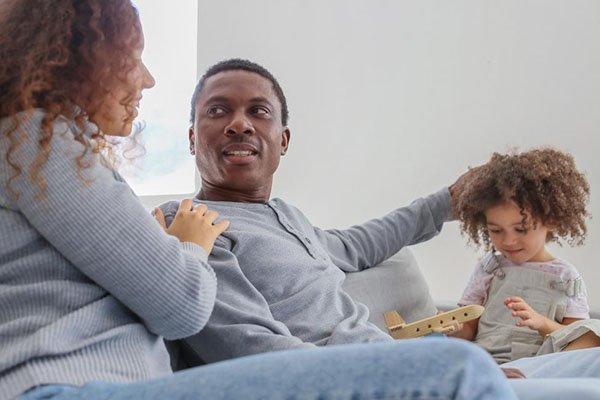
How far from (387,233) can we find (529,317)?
0.41 meters

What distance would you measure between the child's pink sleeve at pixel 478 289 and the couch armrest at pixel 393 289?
0.37 ft

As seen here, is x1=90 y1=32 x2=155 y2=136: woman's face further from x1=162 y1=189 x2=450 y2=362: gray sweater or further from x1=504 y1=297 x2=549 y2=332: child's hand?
x1=504 y1=297 x2=549 y2=332: child's hand

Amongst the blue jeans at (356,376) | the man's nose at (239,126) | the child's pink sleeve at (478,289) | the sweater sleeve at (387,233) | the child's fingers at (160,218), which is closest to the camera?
the blue jeans at (356,376)

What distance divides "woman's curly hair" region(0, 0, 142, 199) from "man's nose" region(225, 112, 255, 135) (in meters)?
0.52

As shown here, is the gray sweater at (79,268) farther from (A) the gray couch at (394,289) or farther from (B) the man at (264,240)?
(A) the gray couch at (394,289)

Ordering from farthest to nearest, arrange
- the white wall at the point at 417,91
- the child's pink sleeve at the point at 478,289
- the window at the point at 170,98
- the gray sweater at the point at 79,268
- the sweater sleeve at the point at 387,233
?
1. the window at the point at 170,98
2. the white wall at the point at 417,91
3. the child's pink sleeve at the point at 478,289
4. the sweater sleeve at the point at 387,233
5. the gray sweater at the point at 79,268

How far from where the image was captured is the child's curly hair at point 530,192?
1747 millimetres

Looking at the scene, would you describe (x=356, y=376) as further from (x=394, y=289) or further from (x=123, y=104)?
(x=394, y=289)

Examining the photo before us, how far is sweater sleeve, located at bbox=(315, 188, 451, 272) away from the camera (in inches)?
66.8

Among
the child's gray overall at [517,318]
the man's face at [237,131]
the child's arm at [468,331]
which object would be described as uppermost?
the man's face at [237,131]

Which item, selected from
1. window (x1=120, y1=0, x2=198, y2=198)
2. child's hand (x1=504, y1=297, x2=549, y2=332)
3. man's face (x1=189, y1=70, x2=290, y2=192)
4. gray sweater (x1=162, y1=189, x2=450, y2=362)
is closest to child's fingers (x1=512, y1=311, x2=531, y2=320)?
child's hand (x1=504, y1=297, x2=549, y2=332)

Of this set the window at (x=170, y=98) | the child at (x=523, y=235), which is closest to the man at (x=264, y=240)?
the child at (x=523, y=235)

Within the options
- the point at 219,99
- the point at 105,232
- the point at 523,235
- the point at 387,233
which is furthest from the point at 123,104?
the point at 523,235

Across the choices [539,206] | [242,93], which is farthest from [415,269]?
[242,93]
